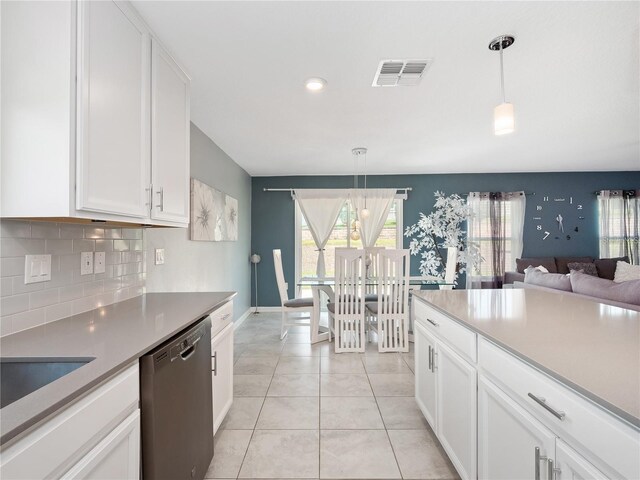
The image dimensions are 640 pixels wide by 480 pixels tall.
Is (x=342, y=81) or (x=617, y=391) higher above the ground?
(x=342, y=81)

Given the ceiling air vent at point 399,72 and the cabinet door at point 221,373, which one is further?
the ceiling air vent at point 399,72

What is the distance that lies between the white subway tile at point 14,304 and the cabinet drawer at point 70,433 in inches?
23.1

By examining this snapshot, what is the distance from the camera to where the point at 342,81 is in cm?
234

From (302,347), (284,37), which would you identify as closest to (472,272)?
(302,347)

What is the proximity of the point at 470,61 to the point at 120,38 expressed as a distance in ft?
6.41

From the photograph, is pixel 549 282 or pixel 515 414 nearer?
pixel 515 414

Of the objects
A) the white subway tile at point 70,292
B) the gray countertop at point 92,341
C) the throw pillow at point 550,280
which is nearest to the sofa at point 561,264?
the throw pillow at point 550,280

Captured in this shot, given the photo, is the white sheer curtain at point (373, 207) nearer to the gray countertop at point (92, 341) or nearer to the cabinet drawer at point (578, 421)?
the gray countertop at point (92, 341)

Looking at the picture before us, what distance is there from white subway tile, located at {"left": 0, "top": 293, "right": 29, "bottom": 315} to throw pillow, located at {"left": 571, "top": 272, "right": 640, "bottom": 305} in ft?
12.0

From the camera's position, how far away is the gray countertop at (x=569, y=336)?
0.81m

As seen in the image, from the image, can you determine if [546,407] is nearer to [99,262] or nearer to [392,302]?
[99,262]

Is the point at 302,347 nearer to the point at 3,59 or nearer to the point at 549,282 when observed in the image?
the point at 549,282

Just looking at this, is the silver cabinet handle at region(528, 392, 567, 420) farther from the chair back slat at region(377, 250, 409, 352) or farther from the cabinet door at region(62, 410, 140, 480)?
the chair back slat at region(377, 250, 409, 352)

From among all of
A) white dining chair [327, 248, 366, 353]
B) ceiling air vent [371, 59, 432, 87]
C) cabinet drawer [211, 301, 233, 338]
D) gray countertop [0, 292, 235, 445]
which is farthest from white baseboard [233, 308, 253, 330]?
ceiling air vent [371, 59, 432, 87]
